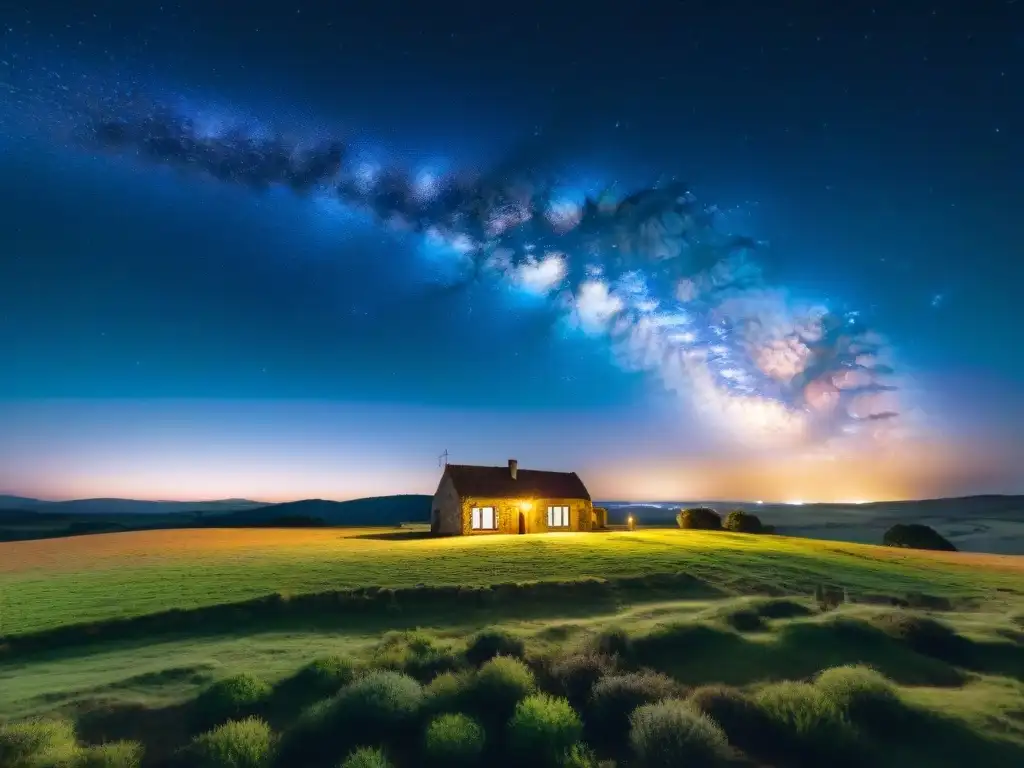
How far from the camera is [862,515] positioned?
122m

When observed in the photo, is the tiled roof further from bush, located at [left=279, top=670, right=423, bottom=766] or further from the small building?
bush, located at [left=279, top=670, right=423, bottom=766]

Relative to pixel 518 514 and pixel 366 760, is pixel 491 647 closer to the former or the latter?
pixel 366 760

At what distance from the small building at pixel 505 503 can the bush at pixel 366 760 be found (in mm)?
35549

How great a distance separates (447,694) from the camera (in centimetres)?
1063

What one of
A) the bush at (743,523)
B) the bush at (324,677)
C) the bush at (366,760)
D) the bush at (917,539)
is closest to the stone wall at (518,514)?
the bush at (743,523)

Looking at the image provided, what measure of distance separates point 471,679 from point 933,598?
1799cm

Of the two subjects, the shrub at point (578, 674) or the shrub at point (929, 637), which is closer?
the shrub at point (578, 674)

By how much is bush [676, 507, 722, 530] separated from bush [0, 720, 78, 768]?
1906 inches

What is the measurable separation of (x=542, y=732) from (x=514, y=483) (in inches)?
1567

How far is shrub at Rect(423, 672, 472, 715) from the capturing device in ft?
33.7

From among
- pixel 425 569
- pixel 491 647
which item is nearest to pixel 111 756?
pixel 491 647

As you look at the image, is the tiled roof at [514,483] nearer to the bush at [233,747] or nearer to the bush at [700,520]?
the bush at [700,520]

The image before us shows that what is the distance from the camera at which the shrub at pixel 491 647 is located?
42.1ft

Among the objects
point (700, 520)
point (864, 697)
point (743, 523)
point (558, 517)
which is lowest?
point (864, 697)
